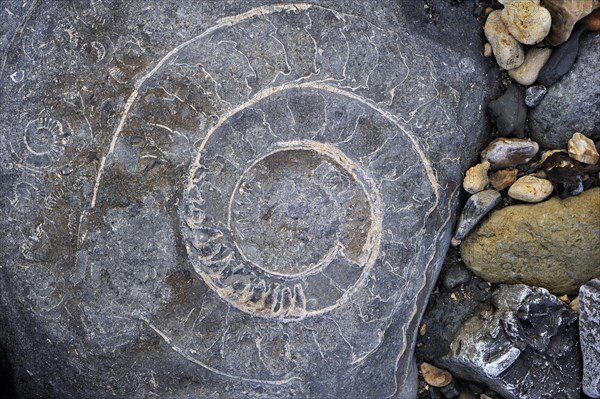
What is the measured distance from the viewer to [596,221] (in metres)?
2.99

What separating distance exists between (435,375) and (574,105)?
1.29 m

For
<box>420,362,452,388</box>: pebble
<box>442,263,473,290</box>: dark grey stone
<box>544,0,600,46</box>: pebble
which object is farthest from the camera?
<box>420,362,452,388</box>: pebble

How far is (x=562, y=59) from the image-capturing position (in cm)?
305

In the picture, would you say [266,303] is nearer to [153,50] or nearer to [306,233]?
[306,233]

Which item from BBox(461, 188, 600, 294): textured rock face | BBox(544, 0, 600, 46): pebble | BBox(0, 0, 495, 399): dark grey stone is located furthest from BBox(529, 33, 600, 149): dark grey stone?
BBox(0, 0, 495, 399): dark grey stone

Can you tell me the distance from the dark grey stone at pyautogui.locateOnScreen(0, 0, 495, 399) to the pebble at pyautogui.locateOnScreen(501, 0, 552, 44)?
0.81 feet

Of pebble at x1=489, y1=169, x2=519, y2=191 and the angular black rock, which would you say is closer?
the angular black rock

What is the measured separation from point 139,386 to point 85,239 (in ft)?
2.02

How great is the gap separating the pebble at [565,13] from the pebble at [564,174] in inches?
18.2

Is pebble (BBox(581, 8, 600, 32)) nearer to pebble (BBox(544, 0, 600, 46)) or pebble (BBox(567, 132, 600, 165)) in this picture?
pebble (BBox(544, 0, 600, 46))

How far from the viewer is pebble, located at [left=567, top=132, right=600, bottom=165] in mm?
3029

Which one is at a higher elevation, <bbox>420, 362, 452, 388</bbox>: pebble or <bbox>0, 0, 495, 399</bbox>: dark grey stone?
<bbox>0, 0, 495, 399</bbox>: dark grey stone

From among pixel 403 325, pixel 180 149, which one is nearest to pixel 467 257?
pixel 403 325

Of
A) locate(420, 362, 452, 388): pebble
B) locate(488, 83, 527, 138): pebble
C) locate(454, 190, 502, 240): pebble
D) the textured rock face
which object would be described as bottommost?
locate(420, 362, 452, 388): pebble
